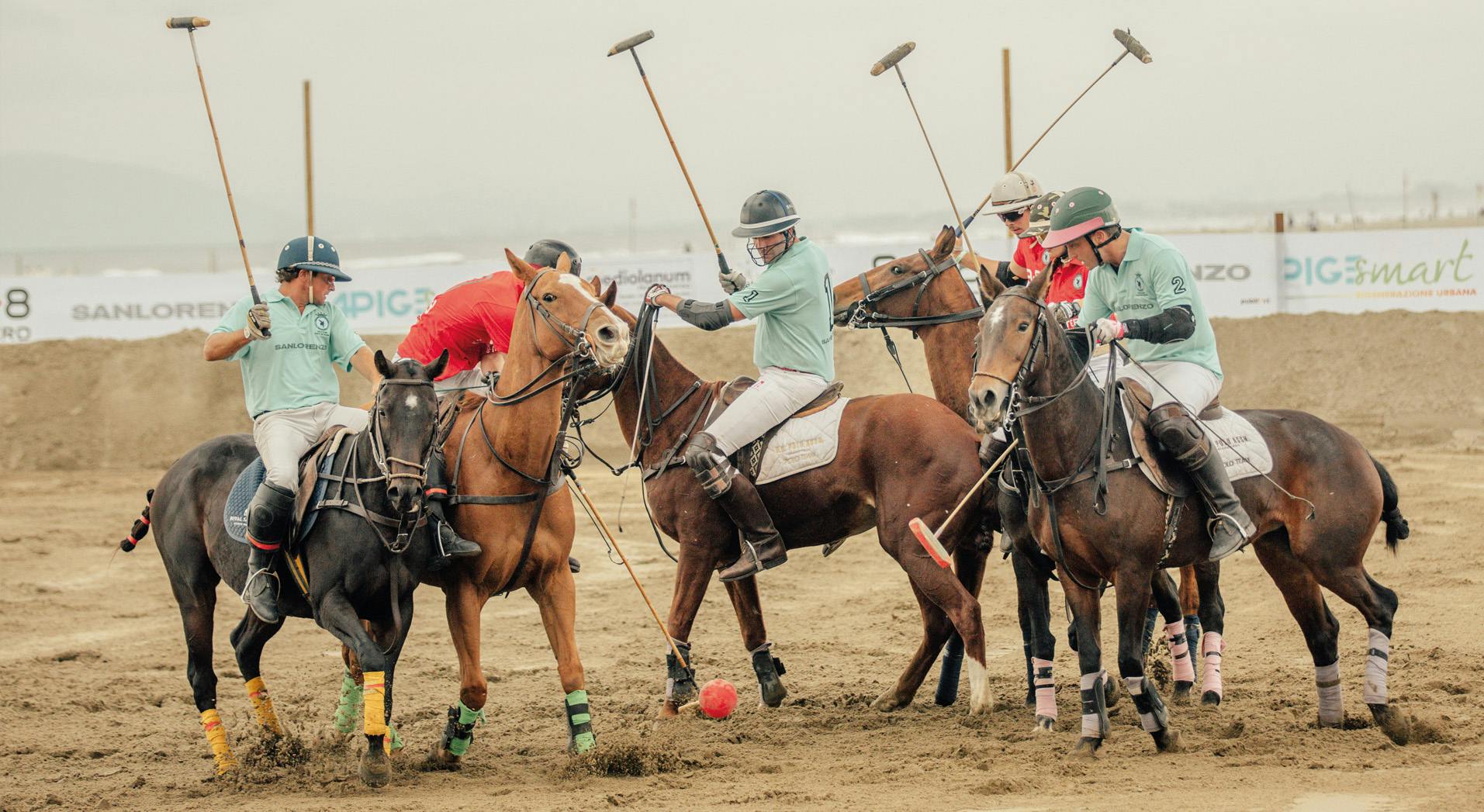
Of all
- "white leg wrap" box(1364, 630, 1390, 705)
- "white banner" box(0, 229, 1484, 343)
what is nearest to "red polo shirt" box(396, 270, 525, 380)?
"white leg wrap" box(1364, 630, 1390, 705)

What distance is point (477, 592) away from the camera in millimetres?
7547

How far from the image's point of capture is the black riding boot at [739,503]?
8.41 m

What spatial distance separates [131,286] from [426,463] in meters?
17.9

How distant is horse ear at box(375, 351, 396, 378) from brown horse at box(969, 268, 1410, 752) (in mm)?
2798

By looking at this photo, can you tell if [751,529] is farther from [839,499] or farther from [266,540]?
[266,540]

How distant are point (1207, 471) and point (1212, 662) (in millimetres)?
1875

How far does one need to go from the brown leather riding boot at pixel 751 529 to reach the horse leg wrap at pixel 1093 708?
6.31 ft

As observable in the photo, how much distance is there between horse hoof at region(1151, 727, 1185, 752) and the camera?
7285 mm

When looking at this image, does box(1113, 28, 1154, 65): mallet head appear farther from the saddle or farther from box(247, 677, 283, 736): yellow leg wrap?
box(247, 677, 283, 736): yellow leg wrap

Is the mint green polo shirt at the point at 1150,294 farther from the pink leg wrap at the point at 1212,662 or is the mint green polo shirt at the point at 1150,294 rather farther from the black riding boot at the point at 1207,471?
the pink leg wrap at the point at 1212,662

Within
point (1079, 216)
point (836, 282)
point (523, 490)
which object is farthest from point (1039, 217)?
point (836, 282)

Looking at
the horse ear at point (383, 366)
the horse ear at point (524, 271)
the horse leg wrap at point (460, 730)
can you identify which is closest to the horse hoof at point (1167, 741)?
the horse leg wrap at point (460, 730)

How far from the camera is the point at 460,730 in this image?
767 cm

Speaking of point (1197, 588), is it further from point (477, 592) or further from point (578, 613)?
point (578, 613)
